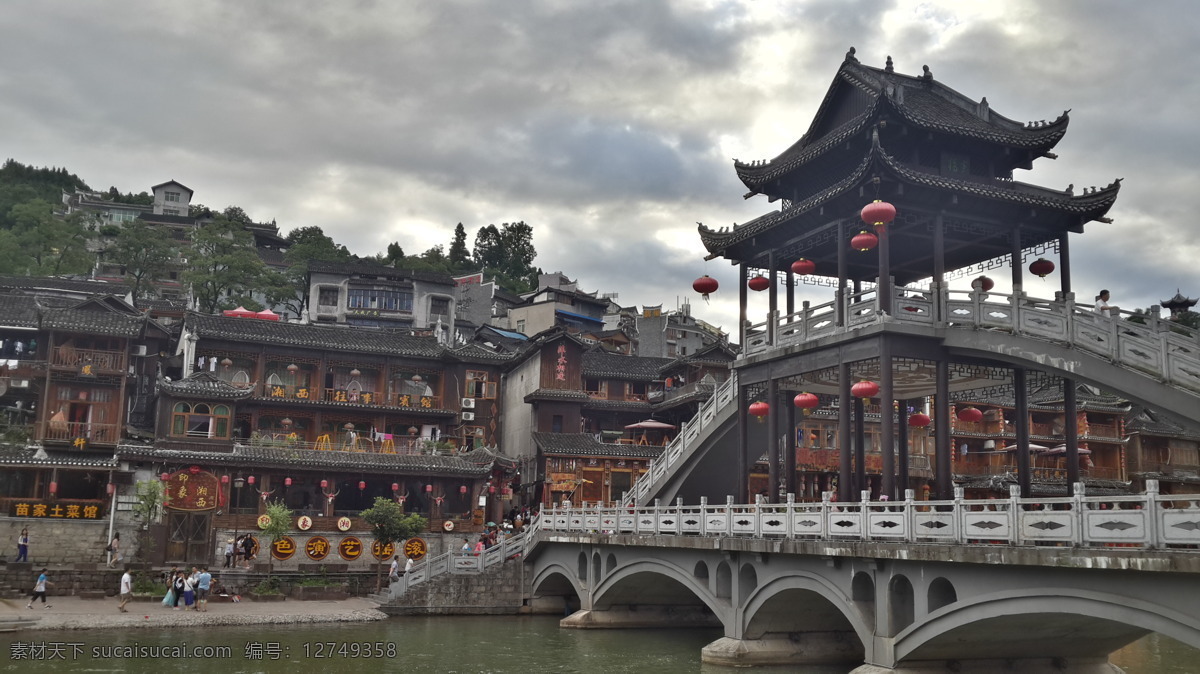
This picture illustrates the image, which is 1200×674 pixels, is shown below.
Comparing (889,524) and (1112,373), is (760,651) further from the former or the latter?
(1112,373)

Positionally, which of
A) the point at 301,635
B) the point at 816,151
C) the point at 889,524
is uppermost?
the point at 816,151

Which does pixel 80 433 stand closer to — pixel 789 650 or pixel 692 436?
pixel 692 436

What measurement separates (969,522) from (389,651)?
17.6 m

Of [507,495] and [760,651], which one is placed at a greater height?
[507,495]

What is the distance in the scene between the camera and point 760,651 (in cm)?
2642

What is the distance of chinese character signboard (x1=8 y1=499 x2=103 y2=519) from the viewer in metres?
41.7

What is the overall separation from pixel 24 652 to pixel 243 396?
2166 centimetres

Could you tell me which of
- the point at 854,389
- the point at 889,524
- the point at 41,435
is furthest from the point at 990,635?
the point at 41,435

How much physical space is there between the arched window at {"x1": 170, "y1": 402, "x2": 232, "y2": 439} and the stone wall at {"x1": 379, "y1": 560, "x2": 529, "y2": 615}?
46.5 feet

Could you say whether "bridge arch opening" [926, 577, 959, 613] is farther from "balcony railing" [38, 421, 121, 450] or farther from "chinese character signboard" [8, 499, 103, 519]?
"balcony railing" [38, 421, 121, 450]

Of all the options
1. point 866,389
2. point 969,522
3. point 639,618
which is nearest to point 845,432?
point 866,389

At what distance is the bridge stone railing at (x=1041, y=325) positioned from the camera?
19469mm

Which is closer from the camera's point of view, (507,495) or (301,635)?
(301,635)

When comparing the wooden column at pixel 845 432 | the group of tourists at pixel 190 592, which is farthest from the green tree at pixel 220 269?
the wooden column at pixel 845 432
